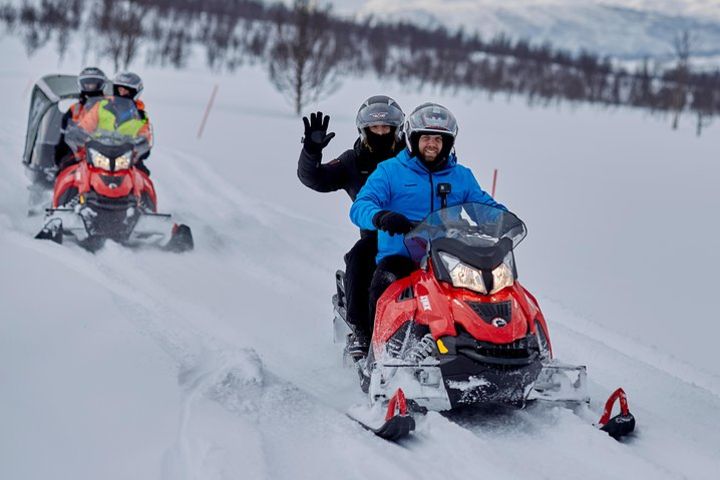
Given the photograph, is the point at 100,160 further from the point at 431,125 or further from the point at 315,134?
the point at 431,125

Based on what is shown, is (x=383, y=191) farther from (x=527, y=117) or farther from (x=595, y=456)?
(x=527, y=117)

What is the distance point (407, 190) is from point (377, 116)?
110 centimetres

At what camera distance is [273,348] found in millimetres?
5941

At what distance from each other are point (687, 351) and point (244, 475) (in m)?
4.77

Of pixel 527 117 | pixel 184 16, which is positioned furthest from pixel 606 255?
pixel 184 16

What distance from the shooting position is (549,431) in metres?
4.20

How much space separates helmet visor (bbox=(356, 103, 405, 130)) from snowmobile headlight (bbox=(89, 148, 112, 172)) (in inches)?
136

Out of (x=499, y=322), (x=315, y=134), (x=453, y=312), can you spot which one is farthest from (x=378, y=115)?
(x=499, y=322)

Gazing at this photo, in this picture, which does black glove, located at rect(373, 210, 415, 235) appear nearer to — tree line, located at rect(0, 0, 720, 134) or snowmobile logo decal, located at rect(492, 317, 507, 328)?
snowmobile logo decal, located at rect(492, 317, 507, 328)

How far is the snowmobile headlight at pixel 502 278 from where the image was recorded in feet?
14.4

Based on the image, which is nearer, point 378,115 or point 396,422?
point 396,422

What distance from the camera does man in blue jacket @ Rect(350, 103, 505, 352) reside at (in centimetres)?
498

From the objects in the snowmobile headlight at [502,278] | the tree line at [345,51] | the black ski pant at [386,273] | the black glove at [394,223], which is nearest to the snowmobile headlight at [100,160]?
the black ski pant at [386,273]

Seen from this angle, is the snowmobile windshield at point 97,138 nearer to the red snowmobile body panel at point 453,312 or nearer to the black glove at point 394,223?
the black glove at point 394,223
